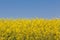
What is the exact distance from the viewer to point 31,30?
627 cm

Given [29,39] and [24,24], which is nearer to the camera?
[29,39]

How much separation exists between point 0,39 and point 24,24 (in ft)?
2.95

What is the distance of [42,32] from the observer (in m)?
6.27

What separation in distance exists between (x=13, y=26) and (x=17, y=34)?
41 cm

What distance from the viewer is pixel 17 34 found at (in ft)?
20.5

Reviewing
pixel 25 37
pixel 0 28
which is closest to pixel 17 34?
pixel 25 37

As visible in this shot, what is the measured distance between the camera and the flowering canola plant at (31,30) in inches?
243

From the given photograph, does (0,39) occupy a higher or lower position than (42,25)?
lower

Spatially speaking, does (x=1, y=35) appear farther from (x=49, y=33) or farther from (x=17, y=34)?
(x=49, y=33)

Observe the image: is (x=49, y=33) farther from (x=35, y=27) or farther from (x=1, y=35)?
(x=1, y=35)

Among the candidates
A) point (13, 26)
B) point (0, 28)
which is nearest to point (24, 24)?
point (13, 26)

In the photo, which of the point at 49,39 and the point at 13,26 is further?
the point at 13,26

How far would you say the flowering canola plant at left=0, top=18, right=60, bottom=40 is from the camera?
20.3ft

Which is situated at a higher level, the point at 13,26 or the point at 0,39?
the point at 13,26
